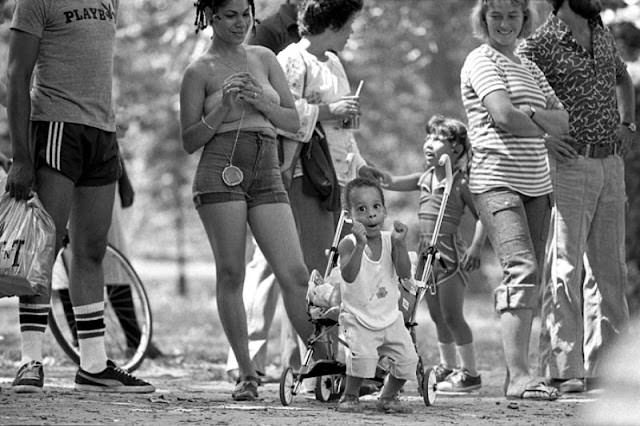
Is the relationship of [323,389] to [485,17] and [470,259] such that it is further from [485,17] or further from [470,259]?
[485,17]

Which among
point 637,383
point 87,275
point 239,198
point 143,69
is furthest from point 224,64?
point 143,69

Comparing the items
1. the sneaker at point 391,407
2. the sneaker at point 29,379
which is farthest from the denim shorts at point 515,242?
the sneaker at point 29,379

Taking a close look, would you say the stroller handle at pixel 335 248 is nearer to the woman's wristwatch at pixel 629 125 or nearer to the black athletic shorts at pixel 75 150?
the black athletic shorts at pixel 75 150

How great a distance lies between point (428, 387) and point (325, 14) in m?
2.14

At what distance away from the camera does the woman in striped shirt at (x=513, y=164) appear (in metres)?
7.27

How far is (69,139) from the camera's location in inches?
271

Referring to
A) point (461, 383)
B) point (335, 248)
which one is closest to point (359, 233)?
point (335, 248)

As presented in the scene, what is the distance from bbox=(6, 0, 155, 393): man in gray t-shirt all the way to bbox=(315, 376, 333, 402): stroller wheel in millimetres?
946

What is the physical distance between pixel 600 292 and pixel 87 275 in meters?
2.86

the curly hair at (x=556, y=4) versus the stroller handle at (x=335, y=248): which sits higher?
the curly hair at (x=556, y=4)

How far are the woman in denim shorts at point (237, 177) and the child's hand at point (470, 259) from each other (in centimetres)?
137

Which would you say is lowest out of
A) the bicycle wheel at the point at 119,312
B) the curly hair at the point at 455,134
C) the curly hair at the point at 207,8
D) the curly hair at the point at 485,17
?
the bicycle wheel at the point at 119,312

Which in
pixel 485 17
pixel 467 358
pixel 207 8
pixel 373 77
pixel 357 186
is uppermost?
pixel 373 77

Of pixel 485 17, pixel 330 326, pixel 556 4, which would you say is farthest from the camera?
pixel 556 4
